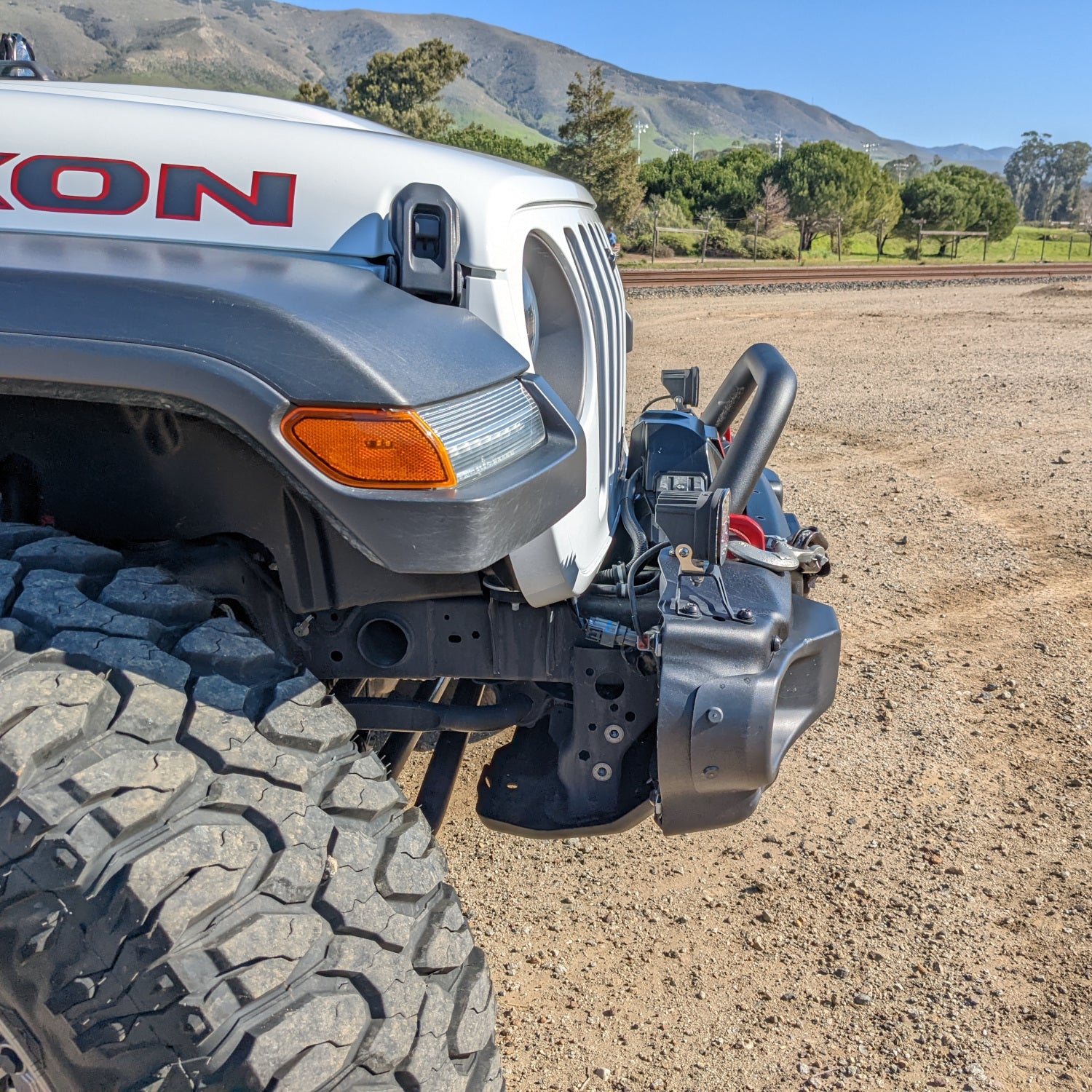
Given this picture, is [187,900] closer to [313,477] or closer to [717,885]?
[313,477]

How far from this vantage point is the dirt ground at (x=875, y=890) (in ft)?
7.82

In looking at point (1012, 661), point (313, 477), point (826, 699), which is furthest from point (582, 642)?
point (1012, 661)

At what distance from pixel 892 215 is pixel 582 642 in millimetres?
46406

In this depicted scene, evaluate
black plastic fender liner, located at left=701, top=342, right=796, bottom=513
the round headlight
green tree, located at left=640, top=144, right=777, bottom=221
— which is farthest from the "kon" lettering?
green tree, located at left=640, top=144, right=777, bottom=221

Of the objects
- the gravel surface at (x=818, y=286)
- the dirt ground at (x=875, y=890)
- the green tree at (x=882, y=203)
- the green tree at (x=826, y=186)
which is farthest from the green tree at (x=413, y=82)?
the dirt ground at (x=875, y=890)

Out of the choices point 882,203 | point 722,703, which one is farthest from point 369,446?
point 882,203

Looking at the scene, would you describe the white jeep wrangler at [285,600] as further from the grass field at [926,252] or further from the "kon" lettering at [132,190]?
the grass field at [926,252]

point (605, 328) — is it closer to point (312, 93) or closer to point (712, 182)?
point (312, 93)

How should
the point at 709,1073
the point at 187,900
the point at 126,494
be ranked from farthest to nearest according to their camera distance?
the point at 709,1073 → the point at 126,494 → the point at 187,900

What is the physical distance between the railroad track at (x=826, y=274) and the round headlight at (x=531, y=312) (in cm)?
1747

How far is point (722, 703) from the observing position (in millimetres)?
1859

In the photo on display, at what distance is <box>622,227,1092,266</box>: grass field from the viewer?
33.9 m

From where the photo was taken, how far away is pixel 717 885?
2941 millimetres

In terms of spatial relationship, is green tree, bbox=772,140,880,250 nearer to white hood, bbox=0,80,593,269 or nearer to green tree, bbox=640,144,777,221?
green tree, bbox=640,144,777,221
